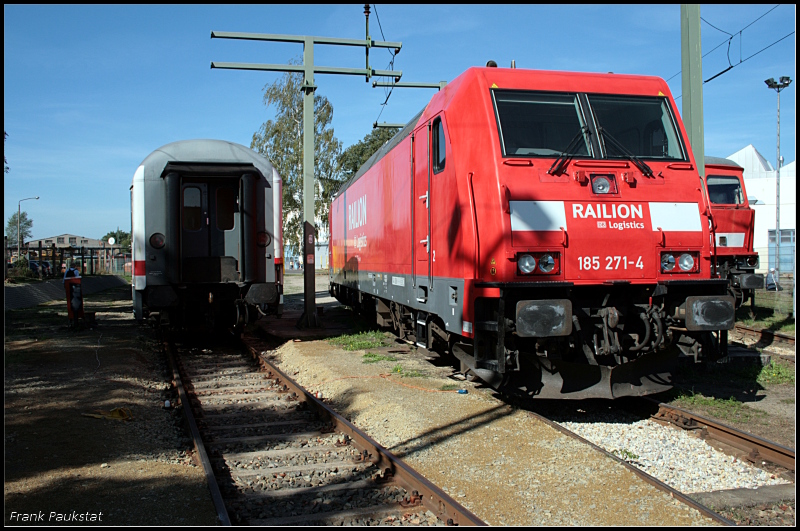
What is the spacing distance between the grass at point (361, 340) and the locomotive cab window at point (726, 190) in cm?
860

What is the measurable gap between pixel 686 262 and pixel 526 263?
1.80 m

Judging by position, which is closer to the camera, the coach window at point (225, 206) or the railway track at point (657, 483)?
the railway track at point (657, 483)

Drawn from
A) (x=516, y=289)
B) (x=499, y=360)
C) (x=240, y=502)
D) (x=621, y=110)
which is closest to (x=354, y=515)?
(x=240, y=502)

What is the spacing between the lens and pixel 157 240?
11031 millimetres

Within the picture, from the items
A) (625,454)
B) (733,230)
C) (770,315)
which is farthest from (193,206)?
(770,315)

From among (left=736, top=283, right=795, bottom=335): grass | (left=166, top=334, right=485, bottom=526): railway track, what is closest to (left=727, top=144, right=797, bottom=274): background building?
(left=736, top=283, right=795, bottom=335): grass

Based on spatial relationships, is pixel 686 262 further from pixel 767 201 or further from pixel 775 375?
pixel 767 201

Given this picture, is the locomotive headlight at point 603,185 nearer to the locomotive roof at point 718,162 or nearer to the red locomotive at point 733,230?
the red locomotive at point 733,230

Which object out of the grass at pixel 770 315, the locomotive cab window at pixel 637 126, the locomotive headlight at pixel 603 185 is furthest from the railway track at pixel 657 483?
the grass at pixel 770 315

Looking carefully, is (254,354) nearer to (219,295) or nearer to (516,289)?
(219,295)

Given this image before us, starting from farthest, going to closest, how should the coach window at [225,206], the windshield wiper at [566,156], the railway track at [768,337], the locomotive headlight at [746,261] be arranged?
the locomotive headlight at [746,261] → the coach window at [225,206] → the railway track at [768,337] → the windshield wiper at [566,156]

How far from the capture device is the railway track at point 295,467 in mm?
4449

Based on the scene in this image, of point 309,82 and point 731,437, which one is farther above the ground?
point 309,82

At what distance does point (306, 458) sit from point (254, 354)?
5.92m
